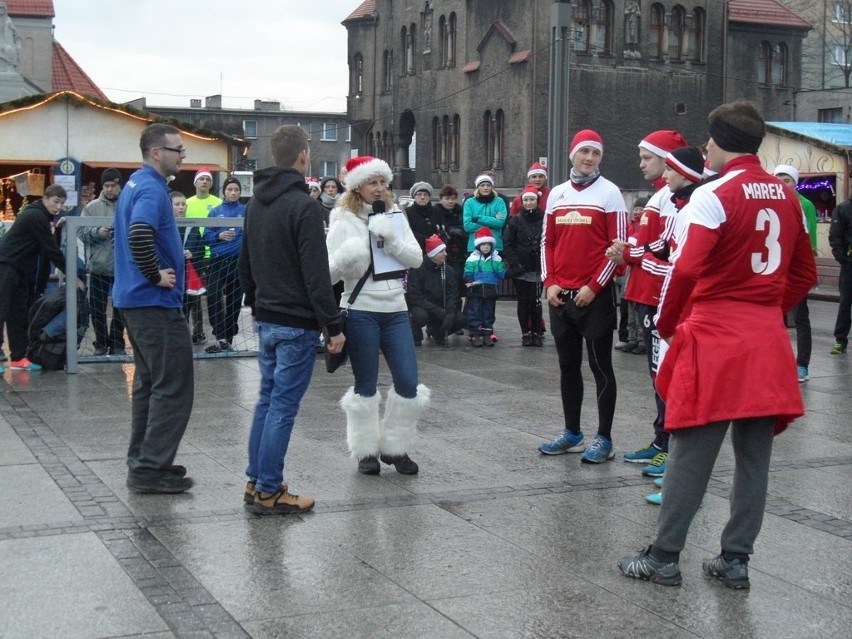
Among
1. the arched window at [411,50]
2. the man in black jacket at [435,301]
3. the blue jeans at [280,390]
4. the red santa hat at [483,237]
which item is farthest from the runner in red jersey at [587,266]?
the arched window at [411,50]

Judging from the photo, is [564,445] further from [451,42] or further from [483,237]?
[451,42]

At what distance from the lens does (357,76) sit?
64.6 metres

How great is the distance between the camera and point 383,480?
24.4 feet

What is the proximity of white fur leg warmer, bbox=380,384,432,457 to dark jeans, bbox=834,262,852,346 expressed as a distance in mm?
7359

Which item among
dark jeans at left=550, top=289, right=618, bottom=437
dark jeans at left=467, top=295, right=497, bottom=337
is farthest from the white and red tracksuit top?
dark jeans at left=467, top=295, right=497, bottom=337

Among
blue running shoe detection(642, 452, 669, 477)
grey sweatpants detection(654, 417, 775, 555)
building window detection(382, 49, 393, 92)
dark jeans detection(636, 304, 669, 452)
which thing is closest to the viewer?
grey sweatpants detection(654, 417, 775, 555)

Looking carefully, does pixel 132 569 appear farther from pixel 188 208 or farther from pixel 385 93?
pixel 385 93

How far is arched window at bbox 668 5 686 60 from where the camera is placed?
49625 mm

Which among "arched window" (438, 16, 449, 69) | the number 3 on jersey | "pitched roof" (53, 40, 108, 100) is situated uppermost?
"arched window" (438, 16, 449, 69)

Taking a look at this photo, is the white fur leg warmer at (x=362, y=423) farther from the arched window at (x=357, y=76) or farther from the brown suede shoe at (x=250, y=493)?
the arched window at (x=357, y=76)

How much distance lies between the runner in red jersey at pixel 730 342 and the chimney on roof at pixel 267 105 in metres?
94.5

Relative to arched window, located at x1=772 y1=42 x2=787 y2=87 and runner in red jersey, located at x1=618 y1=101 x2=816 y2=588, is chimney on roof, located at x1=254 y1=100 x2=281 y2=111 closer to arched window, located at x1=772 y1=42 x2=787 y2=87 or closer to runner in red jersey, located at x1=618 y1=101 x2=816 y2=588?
arched window, located at x1=772 y1=42 x2=787 y2=87

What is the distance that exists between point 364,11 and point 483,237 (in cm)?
5111

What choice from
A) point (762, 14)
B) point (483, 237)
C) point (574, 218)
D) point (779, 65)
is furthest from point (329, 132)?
point (574, 218)
